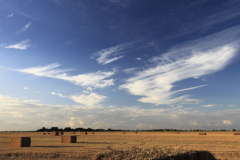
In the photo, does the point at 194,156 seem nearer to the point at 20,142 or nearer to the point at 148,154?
the point at 148,154

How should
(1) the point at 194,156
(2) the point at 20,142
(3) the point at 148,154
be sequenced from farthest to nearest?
(2) the point at 20,142, (1) the point at 194,156, (3) the point at 148,154

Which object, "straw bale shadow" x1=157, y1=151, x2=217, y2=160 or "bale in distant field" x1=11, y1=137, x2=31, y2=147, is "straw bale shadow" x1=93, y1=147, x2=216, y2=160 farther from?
"bale in distant field" x1=11, y1=137, x2=31, y2=147

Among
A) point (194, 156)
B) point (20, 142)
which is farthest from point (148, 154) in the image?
point (20, 142)

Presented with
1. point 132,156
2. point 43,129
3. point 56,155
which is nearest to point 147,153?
point 132,156

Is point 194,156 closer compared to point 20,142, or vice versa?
point 194,156

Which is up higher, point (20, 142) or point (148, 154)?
point (148, 154)

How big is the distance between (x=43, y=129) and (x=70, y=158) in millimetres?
136917

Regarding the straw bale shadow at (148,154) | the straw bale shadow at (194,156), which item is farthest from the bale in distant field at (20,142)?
the straw bale shadow at (194,156)

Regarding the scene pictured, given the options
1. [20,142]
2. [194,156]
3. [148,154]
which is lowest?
[20,142]

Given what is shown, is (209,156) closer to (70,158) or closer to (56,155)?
(70,158)

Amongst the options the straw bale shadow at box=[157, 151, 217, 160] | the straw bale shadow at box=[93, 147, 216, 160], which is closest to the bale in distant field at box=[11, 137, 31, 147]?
the straw bale shadow at box=[93, 147, 216, 160]

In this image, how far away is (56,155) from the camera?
16734 millimetres

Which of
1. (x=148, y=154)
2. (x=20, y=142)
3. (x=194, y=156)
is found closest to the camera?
(x=148, y=154)

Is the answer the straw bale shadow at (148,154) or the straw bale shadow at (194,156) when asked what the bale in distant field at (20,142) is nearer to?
the straw bale shadow at (148,154)
